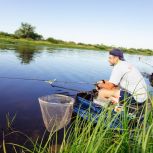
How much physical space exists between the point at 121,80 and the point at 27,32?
374ft

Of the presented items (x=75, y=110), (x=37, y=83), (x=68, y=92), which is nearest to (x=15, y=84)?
(x=37, y=83)

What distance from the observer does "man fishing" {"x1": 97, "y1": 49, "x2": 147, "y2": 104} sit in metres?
8.09

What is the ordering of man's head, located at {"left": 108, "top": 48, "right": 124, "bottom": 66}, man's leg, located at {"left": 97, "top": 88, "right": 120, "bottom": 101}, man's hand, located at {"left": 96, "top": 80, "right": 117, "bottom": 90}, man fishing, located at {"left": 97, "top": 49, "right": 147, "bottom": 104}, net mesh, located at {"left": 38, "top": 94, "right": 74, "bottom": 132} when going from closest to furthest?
1. net mesh, located at {"left": 38, "top": 94, "right": 74, "bottom": 132}
2. man fishing, located at {"left": 97, "top": 49, "right": 147, "bottom": 104}
3. man's head, located at {"left": 108, "top": 48, "right": 124, "bottom": 66}
4. man's hand, located at {"left": 96, "top": 80, "right": 117, "bottom": 90}
5. man's leg, located at {"left": 97, "top": 88, "right": 120, "bottom": 101}

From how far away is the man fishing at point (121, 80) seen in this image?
8.09m

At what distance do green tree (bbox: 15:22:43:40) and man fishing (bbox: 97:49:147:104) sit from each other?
370ft

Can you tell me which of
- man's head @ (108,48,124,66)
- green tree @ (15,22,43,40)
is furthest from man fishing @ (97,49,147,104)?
green tree @ (15,22,43,40)

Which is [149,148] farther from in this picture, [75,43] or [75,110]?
[75,43]

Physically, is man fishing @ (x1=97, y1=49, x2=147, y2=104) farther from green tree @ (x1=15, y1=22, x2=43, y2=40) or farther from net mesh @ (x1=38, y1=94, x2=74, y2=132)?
green tree @ (x1=15, y1=22, x2=43, y2=40)

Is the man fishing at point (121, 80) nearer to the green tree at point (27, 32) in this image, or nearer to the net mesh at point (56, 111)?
the net mesh at point (56, 111)

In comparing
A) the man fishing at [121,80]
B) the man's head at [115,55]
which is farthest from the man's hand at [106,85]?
the man's head at [115,55]

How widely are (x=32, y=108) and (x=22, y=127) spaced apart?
2329mm

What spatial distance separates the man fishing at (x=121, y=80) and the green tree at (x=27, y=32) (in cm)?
11272

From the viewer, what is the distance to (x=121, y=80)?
8555mm

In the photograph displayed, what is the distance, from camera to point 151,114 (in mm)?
3830
